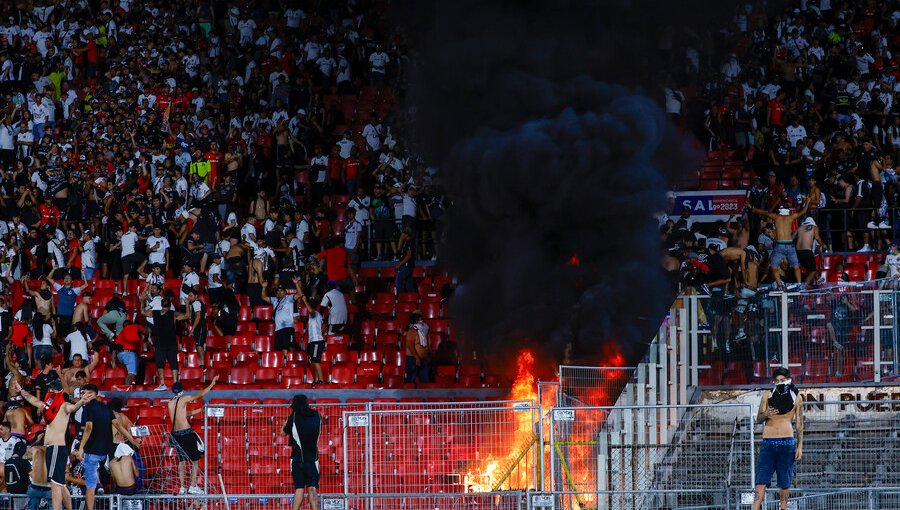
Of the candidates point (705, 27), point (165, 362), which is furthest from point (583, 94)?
point (165, 362)

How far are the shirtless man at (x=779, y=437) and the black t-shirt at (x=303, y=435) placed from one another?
444 centimetres

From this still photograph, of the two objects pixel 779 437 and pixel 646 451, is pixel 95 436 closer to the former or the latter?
pixel 646 451

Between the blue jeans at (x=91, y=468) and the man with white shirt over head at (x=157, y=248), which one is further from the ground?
the man with white shirt over head at (x=157, y=248)

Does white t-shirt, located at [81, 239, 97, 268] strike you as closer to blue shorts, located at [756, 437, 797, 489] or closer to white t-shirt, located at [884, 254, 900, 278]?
white t-shirt, located at [884, 254, 900, 278]

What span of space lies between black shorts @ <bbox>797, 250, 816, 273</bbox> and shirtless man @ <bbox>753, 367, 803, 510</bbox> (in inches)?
284

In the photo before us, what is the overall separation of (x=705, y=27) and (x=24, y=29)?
547 inches

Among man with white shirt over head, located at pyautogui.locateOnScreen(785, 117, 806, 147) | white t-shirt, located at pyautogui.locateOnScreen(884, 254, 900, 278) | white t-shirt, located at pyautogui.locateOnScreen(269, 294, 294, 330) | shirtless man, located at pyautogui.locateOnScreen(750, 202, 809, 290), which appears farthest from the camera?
man with white shirt over head, located at pyautogui.locateOnScreen(785, 117, 806, 147)

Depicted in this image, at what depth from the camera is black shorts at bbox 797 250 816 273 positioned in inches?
843

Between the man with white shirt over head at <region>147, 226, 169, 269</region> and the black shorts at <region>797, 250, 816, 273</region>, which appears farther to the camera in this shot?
the man with white shirt over head at <region>147, 226, 169, 269</region>

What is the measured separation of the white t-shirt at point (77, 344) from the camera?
22.4 m

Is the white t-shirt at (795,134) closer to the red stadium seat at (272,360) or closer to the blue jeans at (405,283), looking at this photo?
the blue jeans at (405,283)

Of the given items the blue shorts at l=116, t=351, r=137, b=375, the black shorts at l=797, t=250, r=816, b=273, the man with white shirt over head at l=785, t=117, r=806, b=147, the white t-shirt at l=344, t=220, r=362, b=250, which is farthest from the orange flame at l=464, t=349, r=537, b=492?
the man with white shirt over head at l=785, t=117, r=806, b=147

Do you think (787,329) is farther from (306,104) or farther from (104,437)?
(306,104)

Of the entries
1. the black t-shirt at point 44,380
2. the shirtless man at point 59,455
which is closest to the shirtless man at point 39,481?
the shirtless man at point 59,455
